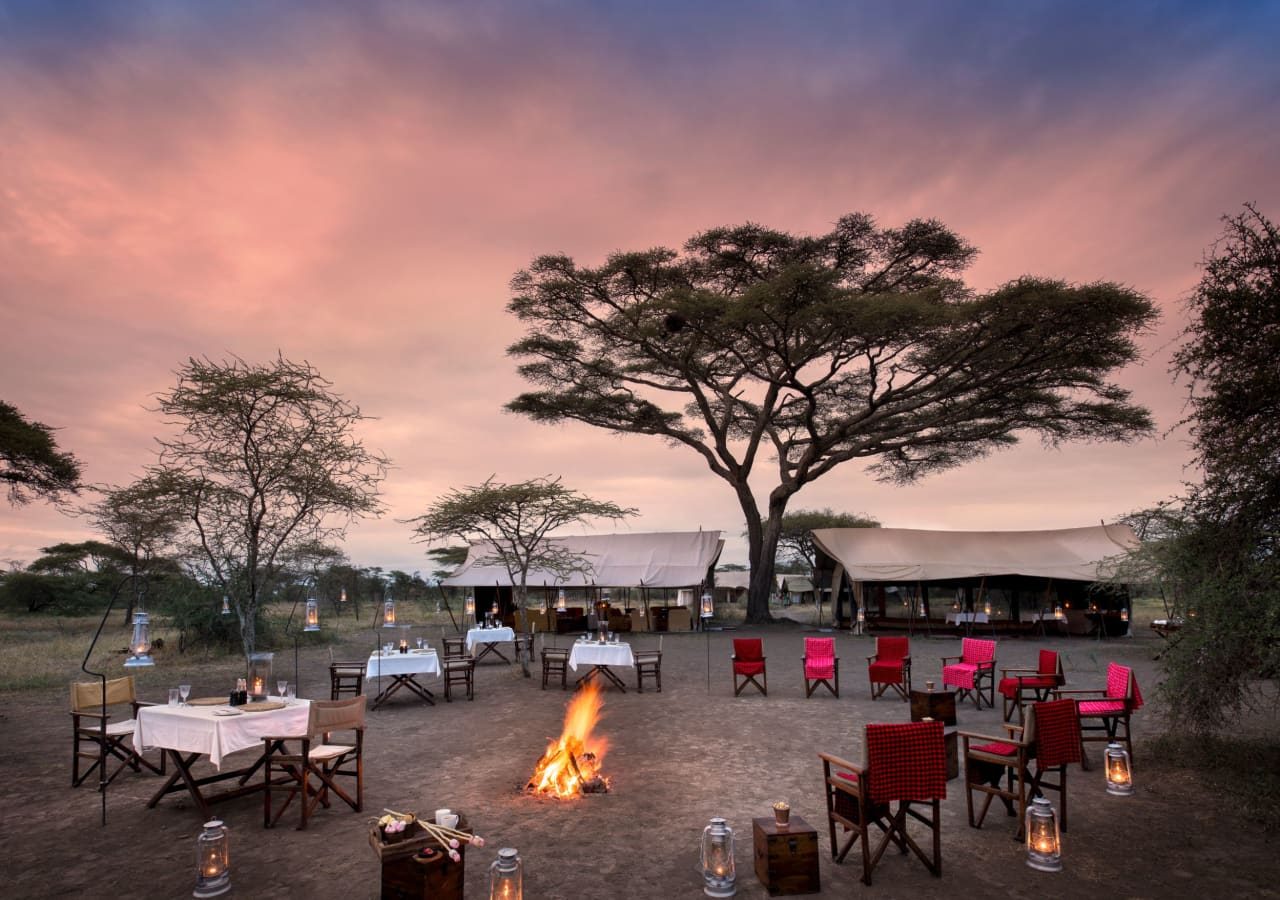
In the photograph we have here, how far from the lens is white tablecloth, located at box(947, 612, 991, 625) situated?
21.0 meters

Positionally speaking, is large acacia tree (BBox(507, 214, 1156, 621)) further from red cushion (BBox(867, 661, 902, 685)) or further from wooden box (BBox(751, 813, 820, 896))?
wooden box (BBox(751, 813, 820, 896))

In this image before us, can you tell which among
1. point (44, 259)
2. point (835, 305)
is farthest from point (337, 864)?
point (835, 305)

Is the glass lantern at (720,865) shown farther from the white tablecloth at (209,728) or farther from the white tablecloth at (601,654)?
the white tablecloth at (601,654)

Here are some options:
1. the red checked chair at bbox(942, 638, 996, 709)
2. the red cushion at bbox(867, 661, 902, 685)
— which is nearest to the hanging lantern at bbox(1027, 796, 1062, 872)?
the red checked chair at bbox(942, 638, 996, 709)

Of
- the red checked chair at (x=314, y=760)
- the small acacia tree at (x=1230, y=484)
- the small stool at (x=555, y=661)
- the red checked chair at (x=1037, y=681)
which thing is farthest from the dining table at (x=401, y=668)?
the small acacia tree at (x=1230, y=484)

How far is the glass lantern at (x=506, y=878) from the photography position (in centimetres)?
347

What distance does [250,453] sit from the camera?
9180 mm

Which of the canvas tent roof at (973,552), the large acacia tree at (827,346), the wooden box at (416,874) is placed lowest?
the wooden box at (416,874)

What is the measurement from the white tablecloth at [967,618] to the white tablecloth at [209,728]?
66.1 ft

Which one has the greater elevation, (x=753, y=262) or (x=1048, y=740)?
(x=753, y=262)

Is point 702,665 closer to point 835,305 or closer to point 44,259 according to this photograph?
point 835,305

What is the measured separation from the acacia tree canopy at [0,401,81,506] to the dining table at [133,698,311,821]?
36.0 ft

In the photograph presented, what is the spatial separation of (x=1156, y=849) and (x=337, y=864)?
522 centimetres

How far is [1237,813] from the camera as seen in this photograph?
5.15 meters
